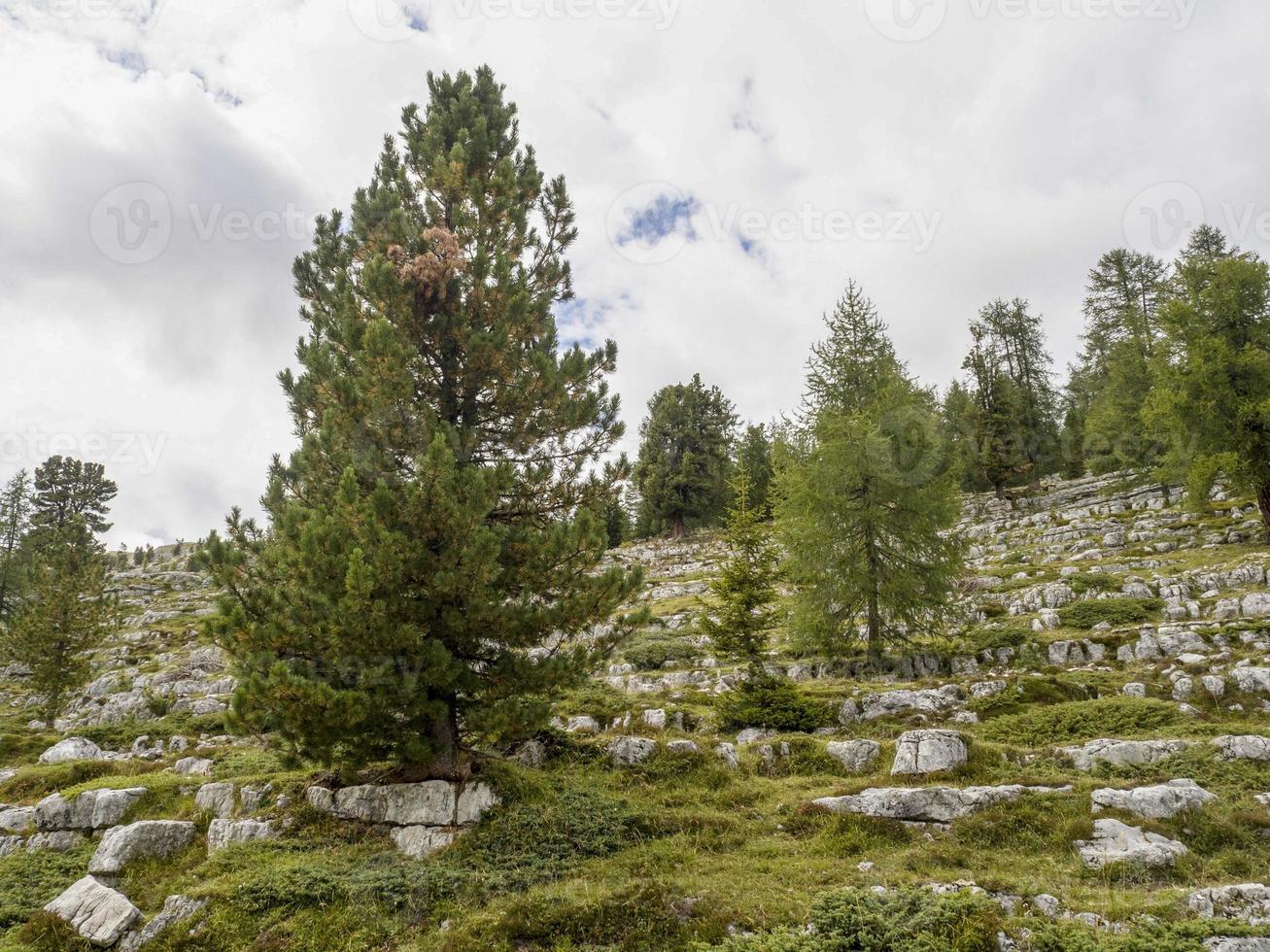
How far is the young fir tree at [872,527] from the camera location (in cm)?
2106

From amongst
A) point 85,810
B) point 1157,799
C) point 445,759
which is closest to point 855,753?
point 1157,799

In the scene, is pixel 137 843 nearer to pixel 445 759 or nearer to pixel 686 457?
pixel 445 759

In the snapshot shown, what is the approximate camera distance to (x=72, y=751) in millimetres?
17703

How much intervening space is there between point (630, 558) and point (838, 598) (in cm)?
2919

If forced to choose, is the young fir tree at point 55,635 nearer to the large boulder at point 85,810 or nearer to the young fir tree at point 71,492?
the large boulder at point 85,810

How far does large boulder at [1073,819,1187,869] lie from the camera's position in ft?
27.5

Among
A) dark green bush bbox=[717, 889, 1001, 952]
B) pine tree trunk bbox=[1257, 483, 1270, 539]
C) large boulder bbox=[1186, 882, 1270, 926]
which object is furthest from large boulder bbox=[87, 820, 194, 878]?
pine tree trunk bbox=[1257, 483, 1270, 539]

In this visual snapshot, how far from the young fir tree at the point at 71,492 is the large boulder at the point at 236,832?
2714 inches

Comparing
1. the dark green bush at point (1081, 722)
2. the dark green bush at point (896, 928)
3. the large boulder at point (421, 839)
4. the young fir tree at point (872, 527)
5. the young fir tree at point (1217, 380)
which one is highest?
the young fir tree at point (1217, 380)

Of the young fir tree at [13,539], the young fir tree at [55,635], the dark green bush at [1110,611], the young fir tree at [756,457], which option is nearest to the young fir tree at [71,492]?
the young fir tree at [13,539]

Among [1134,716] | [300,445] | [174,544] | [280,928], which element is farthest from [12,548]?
[1134,716]

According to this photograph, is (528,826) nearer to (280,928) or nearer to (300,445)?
(280,928)

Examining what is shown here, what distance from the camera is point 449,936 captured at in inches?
309

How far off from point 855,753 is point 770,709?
130 inches
